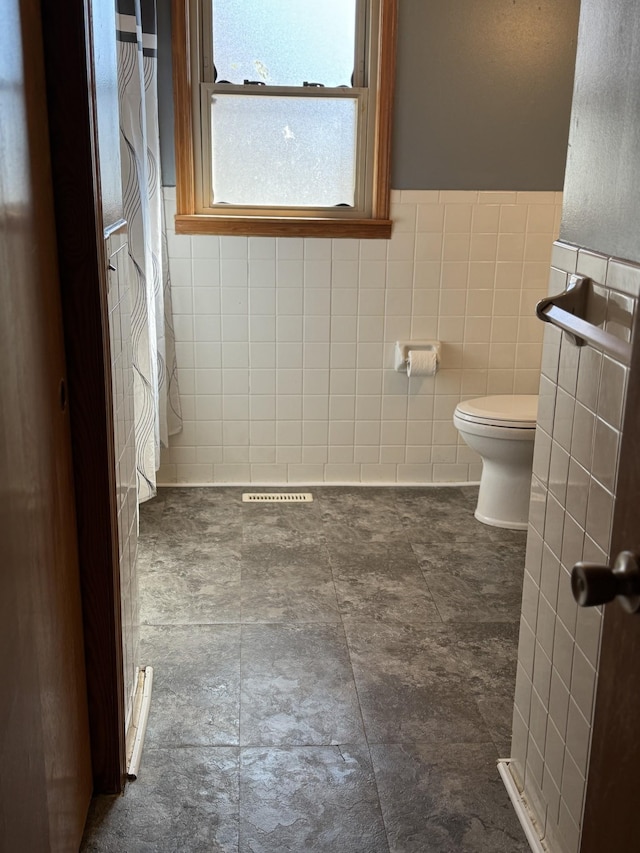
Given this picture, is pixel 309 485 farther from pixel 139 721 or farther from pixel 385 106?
pixel 139 721

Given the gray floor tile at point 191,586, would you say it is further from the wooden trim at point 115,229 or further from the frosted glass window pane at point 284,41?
the frosted glass window pane at point 284,41

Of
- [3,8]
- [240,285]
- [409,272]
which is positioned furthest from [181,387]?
[3,8]

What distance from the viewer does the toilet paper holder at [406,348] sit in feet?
12.2

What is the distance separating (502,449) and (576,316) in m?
1.84

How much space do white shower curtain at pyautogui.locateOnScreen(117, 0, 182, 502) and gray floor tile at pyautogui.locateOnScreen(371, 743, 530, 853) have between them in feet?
4.40

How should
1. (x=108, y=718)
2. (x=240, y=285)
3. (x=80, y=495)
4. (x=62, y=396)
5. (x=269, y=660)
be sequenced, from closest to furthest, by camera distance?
(x=62, y=396) < (x=80, y=495) < (x=108, y=718) < (x=269, y=660) < (x=240, y=285)

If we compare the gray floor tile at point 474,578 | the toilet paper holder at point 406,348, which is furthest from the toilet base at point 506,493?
the toilet paper holder at point 406,348

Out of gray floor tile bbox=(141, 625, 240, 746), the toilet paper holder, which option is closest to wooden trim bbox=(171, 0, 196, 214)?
the toilet paper holder

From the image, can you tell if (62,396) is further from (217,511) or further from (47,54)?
(217,511)

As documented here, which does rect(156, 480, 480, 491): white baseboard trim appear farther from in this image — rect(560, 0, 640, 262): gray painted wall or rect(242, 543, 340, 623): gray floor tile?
rect(560, 0, 640, 262): gray painted wall

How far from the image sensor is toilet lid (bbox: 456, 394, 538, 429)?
328 centimetres

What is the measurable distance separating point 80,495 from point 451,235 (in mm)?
2362

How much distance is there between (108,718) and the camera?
73.4 inches

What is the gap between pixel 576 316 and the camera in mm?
1537
